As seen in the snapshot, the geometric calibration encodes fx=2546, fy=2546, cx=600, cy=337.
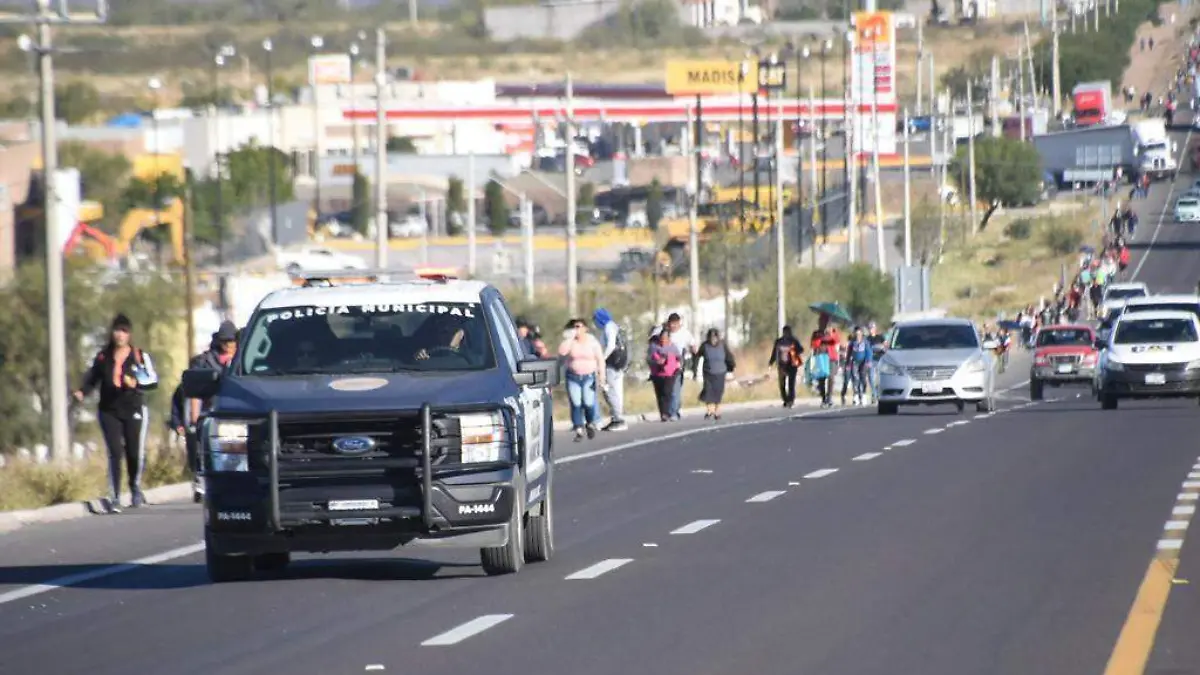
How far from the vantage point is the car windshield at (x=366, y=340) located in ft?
51.9

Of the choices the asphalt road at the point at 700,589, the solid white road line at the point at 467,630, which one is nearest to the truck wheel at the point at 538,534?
the asphalt road at the point at 700,589

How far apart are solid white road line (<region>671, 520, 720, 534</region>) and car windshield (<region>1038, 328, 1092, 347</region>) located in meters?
37.3

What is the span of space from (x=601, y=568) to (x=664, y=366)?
76.7ft

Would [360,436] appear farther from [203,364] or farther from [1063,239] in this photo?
[1063,239]

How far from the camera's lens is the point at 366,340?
16000 mm

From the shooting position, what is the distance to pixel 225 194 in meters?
106

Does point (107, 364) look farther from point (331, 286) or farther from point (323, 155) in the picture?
point (323, 155)

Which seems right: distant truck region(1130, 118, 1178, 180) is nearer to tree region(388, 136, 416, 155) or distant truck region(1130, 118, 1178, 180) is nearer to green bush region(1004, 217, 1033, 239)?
green bush region(1004, 217, 1033, 239)

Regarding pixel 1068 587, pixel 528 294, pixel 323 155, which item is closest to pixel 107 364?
pixel 1068 587

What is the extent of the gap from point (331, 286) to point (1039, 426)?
66.4 feet

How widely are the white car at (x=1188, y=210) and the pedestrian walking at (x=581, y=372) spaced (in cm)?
9298

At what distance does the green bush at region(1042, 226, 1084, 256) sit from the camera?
122250 mm

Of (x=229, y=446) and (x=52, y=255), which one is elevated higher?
(x=52, y=255)

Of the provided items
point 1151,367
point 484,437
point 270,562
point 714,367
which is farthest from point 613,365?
point 484,437
